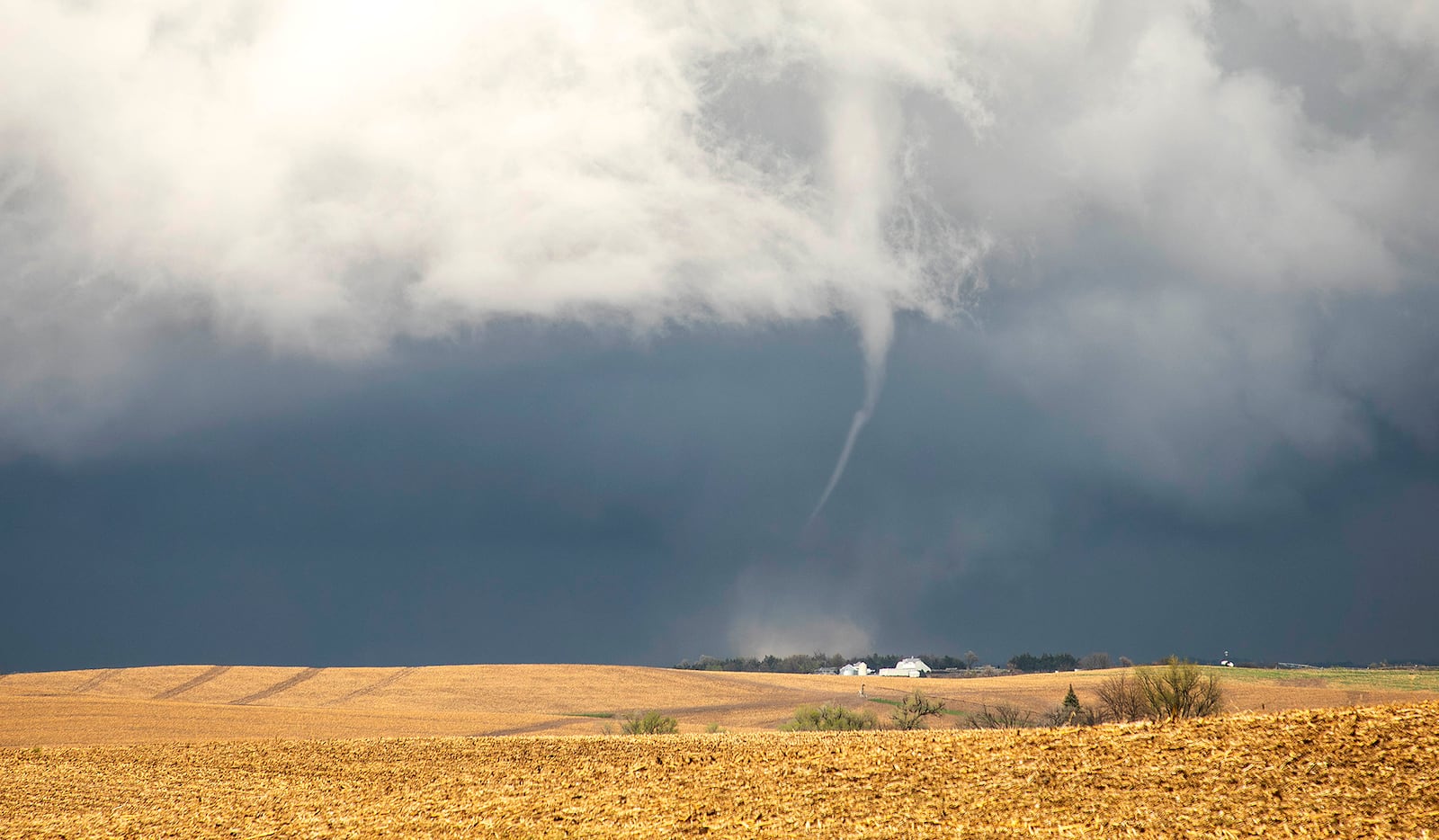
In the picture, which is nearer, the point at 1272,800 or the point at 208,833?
the point at 1272,800

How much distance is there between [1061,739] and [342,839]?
40.3ft

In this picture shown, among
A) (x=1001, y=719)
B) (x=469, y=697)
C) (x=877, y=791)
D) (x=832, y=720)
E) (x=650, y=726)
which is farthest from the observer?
(x=469, y=697)

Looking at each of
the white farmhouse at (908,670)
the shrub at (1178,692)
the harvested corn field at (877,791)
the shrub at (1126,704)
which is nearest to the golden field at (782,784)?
the harvested corn field at (877,791)

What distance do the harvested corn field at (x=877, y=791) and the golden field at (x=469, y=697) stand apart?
26885 mm

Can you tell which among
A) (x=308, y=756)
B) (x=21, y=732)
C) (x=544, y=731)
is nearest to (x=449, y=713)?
(x=544, y=731)

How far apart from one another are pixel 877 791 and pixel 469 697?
2972 inches

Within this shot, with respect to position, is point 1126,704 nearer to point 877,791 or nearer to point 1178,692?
point 1178,692

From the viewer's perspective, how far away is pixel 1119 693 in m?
34.9

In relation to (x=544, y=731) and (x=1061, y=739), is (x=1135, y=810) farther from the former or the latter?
(x=544, y=731)

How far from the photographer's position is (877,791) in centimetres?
1677

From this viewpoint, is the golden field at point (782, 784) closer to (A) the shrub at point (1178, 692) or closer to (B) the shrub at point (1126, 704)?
(A) the shrub at point (1178, 692)

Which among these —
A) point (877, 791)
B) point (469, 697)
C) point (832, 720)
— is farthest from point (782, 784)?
point (469, 697)

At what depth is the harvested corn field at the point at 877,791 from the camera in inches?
575

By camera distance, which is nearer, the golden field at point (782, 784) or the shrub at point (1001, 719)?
the golden field at point (782, 784)
